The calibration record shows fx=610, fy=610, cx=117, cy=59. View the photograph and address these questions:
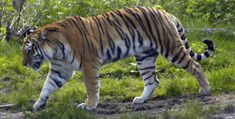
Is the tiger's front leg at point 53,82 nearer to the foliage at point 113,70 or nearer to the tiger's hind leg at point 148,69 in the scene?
the foliage at point 113,70

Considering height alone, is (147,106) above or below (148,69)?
below

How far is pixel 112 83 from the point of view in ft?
26.9

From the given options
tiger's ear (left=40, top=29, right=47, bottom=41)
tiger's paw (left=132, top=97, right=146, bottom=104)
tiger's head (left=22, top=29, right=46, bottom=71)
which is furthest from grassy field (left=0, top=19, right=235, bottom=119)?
tiger's ear (left=40, top=29, right=47, bottom=41)

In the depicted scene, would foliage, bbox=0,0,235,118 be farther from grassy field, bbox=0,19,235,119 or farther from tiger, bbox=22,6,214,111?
tiger, bbox=22,6,214,111

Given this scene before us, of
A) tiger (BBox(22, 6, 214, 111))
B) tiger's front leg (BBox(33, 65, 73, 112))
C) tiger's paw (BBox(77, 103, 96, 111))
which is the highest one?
tiger (BBox(22, 6, 214, 111))

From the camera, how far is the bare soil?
6.89 m

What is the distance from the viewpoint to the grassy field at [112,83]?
732 cm

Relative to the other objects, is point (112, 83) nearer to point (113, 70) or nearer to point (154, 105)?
point (113, 70)

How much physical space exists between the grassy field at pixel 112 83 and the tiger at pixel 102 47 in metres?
0.26

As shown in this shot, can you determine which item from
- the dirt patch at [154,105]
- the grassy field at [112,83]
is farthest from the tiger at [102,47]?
the grassy field at [112,83]

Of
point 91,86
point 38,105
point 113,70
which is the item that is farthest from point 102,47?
point 113,70

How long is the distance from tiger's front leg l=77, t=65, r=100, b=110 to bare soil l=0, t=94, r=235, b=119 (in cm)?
11

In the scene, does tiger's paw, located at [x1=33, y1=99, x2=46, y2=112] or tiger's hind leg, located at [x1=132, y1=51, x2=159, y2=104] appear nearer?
tiger's paw, located at [x1=33, y1=99, x2=46, y2=112]

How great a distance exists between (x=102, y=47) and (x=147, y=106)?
0.88m
